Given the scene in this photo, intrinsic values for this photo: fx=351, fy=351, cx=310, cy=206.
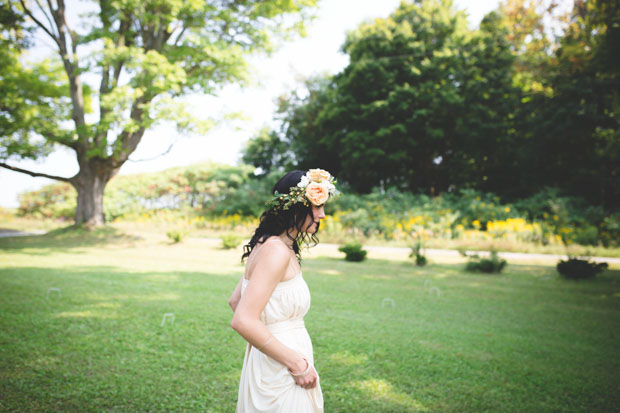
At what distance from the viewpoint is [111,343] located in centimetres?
451

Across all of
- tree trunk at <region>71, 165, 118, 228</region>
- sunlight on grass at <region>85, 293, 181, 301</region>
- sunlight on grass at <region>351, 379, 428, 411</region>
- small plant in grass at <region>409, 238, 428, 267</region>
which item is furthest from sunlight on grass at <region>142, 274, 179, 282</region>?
tree trunk at <region>71, 165, 118, 228</region>

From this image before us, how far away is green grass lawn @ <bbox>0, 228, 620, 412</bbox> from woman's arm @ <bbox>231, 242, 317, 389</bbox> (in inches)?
73.7

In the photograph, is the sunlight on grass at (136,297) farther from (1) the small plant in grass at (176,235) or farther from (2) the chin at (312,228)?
(1) the small plant in grass at (176,235)

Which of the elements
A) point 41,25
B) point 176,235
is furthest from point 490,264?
point 41,25

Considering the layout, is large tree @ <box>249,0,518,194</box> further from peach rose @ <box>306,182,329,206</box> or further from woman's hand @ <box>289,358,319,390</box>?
woman's hand @ <box>289,358,319,390</box>

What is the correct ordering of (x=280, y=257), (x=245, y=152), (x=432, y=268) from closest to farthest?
(x=280, y=257), (x=432, y=268), (x=245, y=152)

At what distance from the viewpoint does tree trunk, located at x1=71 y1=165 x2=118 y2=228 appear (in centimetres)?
1525

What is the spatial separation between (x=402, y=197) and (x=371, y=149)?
465cm

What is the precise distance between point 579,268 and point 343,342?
758cm

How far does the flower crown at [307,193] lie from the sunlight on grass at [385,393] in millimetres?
2517

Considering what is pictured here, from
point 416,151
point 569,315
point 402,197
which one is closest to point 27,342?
point 569,315

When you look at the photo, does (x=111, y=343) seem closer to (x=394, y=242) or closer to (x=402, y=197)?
(x=394, y=242)

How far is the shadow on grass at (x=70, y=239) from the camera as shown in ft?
42.9

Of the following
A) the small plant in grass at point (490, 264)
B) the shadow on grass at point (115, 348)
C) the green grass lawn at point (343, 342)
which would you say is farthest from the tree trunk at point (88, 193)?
the small plant in grass at point (490, 264)
